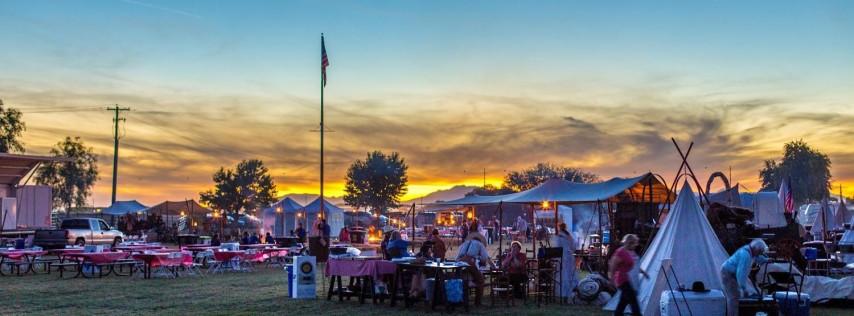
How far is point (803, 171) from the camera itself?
8769 cm

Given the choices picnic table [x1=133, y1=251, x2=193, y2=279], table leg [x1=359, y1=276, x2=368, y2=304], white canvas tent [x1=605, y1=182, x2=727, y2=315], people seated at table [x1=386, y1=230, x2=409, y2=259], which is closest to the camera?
white canvas tent [x1=605, y1=182, x2=727, y2=315]

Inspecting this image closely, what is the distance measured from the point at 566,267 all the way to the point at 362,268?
404 centimetres

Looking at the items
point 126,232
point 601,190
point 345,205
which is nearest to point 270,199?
point 345,205

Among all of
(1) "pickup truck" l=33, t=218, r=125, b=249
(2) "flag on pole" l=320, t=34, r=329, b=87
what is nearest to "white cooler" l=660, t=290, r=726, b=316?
(2) "flag on pole" l=320, t=34, r=329, b=87

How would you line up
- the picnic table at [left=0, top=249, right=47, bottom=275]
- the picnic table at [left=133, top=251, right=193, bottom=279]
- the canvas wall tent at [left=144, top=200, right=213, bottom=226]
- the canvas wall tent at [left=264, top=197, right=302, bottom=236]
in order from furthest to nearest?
the canvas wall tent at [left=144, top=200, right=213, bottom=226]
the canvas wall tent at [left=264, top=197, right=302, bottom=236]
the picnic table at [left=0, top=249, right=47, bottom=275]
the picnic table at [left=133, top=251, right=193, bottom=279]

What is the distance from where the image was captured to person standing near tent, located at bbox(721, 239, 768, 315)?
1150cm

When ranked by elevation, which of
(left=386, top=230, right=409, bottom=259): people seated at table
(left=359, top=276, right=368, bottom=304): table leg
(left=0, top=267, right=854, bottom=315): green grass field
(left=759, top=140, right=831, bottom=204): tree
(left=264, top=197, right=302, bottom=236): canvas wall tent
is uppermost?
(left=759, top=140, right=831, bottom=204): tree

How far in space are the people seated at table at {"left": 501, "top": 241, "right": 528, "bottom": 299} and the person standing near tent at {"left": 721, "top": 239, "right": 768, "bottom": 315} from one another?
446 centimetres

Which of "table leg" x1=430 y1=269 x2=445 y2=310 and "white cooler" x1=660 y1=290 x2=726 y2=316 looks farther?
"table leg" x1=430 y1=269 x2=445 y2=310

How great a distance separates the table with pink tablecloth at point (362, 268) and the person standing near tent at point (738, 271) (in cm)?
582

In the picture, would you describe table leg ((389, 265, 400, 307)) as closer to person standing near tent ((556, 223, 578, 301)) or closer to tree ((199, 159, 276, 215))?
person standing near tent ((556, 223, 578, 301))

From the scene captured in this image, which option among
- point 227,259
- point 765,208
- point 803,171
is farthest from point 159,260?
point 803,171

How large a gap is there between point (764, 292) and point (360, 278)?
24.0 ft

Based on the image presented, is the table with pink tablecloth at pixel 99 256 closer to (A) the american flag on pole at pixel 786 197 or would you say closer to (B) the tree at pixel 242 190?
(A) the american flag on pole at pixel 786 197
